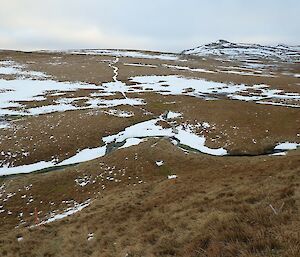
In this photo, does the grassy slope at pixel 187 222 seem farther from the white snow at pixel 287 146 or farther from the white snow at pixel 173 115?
the white snow at pixel 173 115

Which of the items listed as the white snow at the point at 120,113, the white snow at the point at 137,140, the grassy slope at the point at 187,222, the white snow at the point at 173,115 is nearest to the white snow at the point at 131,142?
the white snow at the point at 137,140

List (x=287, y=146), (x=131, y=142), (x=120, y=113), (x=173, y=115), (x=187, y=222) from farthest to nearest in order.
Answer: (x=120, y=113) → (x=173, y=115) → (x=131, y=142) → (x=287, y=146) → (x=187, y=222)

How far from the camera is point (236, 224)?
10.3 meters

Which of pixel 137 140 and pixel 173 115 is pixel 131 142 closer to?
pixel 137 140

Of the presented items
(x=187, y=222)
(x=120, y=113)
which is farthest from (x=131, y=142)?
(x=187, y=222)

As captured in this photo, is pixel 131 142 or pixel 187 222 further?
pixel 131 142

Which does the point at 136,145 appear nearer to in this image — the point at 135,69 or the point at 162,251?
the point at 162,251

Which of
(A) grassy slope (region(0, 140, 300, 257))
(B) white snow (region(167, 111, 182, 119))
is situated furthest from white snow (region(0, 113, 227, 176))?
(A) grassy slope (region(0, 140, 300, 257))

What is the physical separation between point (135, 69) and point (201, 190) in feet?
270

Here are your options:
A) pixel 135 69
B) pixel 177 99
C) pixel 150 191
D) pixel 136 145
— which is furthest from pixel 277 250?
pixel 135 69

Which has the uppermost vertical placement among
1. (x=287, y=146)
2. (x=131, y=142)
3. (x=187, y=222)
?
(x=187, y=222)

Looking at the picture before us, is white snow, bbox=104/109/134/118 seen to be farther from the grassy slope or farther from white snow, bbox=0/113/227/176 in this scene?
the grassy slope

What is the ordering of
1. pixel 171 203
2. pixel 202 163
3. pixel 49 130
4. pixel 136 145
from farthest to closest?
pixel 49 130 < pixel 136 145 < pixel 202 163 < pixel 171 203

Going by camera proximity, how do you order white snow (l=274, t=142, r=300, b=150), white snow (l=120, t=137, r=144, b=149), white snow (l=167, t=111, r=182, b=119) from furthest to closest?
white snow (l=167, t=111, r=182, b=119), white snow (l=120, t=137, r=144, b=149), white snow (l=274, t=142, r=300, b=150)
